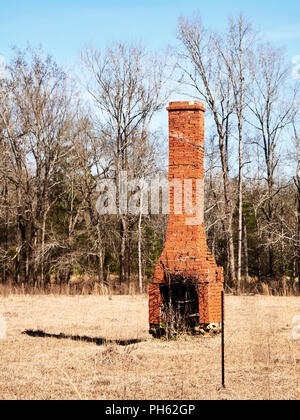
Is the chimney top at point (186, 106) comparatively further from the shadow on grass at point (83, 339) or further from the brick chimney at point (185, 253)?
the shadow on grass at point (83, 339)

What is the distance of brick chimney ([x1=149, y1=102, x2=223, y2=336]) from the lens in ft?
36.4

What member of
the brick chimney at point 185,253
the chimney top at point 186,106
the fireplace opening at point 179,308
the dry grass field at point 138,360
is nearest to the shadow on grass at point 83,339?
the dry grass field at point 138,360

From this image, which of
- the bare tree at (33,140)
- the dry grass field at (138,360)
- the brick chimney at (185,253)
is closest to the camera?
the dry grass field at (138,360)

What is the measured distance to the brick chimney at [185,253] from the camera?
11109mm

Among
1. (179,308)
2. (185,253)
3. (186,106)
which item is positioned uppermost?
(186,106)

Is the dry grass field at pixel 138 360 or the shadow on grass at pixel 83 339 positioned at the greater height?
the dry grass field at pixel 138 360

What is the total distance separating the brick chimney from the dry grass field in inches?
22.8

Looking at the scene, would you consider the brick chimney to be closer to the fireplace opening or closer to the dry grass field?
the fireplace opening

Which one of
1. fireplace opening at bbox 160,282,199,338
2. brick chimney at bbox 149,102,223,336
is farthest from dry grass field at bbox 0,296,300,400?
brick chimney at bbox 149,102,223,336

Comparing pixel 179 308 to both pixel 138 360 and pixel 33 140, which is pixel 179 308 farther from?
pixel 33 140

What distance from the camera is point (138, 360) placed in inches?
352

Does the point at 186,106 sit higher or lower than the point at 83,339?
higher

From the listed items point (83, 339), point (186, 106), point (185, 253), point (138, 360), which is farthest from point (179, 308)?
point (186, 106)

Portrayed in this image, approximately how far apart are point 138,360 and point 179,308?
2.53 meters
